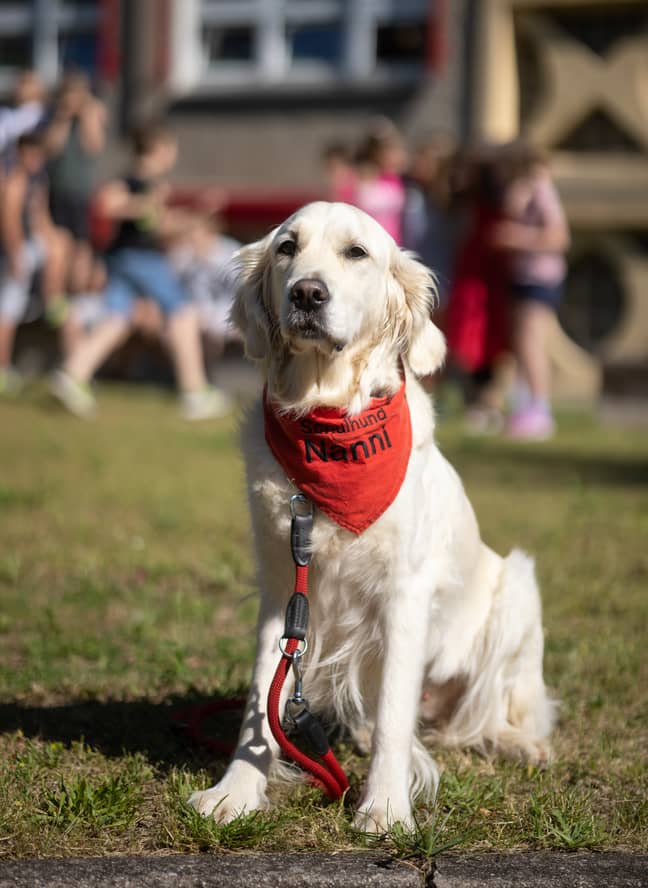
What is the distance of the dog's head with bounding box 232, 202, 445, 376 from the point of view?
9.27 ft

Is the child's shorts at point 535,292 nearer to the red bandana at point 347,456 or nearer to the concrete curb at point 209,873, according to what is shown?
the red bandana at point 347,456

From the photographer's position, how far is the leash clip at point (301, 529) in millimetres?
2779

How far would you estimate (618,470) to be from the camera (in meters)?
7.86

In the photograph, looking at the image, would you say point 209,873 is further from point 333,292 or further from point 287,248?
point 287,248

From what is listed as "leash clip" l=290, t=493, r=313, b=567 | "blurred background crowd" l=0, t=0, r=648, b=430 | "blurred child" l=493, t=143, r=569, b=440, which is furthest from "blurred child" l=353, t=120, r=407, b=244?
"leash clip" l=290, t=493, r=313, b=567

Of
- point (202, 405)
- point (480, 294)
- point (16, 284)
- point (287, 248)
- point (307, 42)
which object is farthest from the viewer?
point (307, 42)

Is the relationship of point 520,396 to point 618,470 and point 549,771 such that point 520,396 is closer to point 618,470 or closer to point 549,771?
point 618,470

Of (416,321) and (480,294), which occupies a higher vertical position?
(416,321)

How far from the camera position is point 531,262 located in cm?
902

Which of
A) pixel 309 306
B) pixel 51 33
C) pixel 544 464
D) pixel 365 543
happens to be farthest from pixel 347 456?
pixel 51 33

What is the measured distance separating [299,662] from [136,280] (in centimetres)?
747

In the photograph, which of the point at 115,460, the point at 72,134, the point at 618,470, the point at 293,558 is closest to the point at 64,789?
the point at 293,558

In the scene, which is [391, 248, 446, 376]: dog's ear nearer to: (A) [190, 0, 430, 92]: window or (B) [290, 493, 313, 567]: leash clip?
(B) [290, 493, 313, 567]: leash clip

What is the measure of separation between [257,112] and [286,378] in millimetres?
11925
